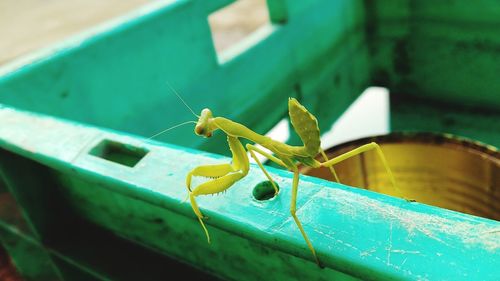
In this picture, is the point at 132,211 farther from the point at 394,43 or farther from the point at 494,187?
the point at 394,43

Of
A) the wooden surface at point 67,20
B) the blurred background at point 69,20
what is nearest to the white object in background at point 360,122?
the blurred background at point 69,20

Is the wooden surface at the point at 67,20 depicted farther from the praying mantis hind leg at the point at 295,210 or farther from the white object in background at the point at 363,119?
the praying mantis hind leg at the point at 295,210

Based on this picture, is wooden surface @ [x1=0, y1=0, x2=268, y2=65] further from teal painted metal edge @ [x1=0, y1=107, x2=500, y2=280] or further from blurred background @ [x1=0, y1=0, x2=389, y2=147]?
teal painted metal edge @ [x1=0, y1=107, x2=500, y2=280]

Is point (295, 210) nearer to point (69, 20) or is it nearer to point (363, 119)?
point (363, 119)

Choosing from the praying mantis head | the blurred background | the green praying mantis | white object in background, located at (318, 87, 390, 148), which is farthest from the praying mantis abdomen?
the blurred background

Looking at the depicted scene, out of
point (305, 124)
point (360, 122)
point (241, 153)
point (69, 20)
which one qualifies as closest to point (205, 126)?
point (241, 153)

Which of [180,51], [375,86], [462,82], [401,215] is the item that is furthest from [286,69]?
[401,215]

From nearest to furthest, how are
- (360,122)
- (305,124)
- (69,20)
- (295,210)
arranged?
1. (295,210)
2. (305,124)
3. (360,122)
4. (69,20)

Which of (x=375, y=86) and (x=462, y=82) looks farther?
(x=375, y=86)
